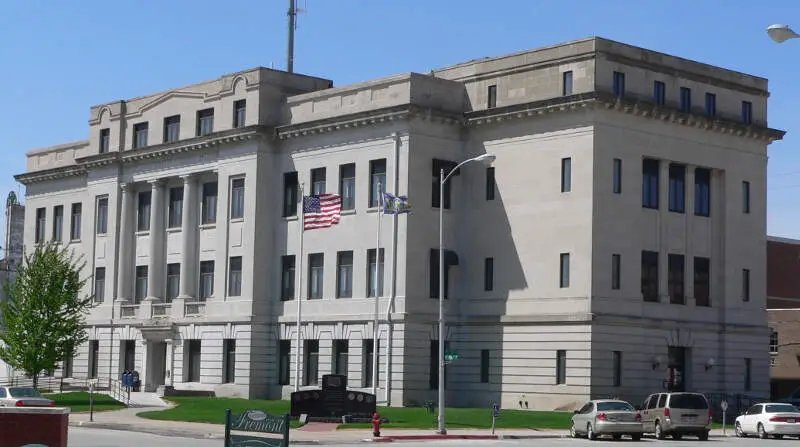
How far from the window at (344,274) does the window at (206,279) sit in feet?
32.2

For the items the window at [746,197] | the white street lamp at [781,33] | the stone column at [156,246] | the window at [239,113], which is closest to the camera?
the white street lamp at [781,33]

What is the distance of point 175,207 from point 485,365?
2419cm

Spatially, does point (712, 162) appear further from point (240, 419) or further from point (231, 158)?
point (240, 419)

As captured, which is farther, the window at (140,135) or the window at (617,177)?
the window at (140,135)

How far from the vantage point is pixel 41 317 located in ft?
251

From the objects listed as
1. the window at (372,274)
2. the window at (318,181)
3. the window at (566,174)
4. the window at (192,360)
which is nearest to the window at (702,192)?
the window at (566,174)

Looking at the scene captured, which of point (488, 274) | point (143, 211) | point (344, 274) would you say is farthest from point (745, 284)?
point (143, 211)

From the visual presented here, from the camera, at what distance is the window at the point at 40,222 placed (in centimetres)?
9506

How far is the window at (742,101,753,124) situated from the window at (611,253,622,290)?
41.1 feet

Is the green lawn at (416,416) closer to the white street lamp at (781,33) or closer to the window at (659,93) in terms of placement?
the window at (659,93)

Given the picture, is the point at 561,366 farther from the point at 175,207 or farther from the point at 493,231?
the point at 175,207

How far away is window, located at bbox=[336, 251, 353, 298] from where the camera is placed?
70.9 metres

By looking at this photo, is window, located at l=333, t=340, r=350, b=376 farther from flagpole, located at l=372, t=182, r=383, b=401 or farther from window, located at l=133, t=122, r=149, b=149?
window, located at l=133, t=122, r=149, b=149

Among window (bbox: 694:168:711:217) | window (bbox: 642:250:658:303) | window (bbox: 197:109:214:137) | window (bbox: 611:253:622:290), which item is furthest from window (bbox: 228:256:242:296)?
window (bbox: 694:168:711:217)
